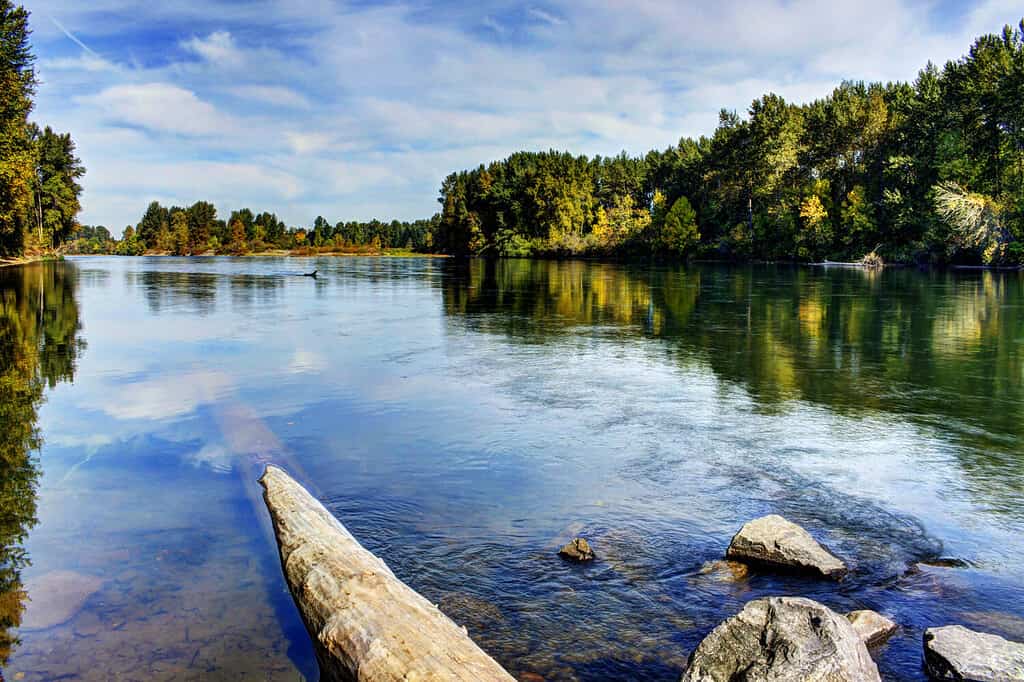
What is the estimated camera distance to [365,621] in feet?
16.1

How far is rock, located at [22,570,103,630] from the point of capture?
5812 mm

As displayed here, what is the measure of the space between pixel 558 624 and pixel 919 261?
70.0 meters

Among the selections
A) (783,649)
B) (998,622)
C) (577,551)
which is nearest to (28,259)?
(577,551)

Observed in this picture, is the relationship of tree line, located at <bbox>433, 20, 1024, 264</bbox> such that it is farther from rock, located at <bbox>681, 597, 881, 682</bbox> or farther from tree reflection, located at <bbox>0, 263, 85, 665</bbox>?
rock, located at <bbox>681, 597, 881, 682</bbox>

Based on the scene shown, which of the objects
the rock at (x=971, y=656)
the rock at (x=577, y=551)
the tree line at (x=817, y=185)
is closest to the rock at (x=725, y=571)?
the rock at (x=577, y=551)

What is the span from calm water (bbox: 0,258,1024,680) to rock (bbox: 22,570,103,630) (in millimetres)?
24

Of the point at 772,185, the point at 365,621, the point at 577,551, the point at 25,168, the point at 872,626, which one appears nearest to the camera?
the point at 365,621

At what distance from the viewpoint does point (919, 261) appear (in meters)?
65.2

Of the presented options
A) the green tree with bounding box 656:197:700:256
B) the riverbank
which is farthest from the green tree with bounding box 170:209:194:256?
the green tree with bounding box 656:197:700:256

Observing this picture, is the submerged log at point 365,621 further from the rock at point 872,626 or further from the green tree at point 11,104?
the green tree at point 11,104

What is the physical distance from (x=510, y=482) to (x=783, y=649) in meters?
5.06

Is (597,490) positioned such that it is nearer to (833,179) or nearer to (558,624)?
(558,624)

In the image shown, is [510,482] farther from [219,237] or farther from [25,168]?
[219,237]

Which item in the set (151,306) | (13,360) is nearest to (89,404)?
(13,360)
